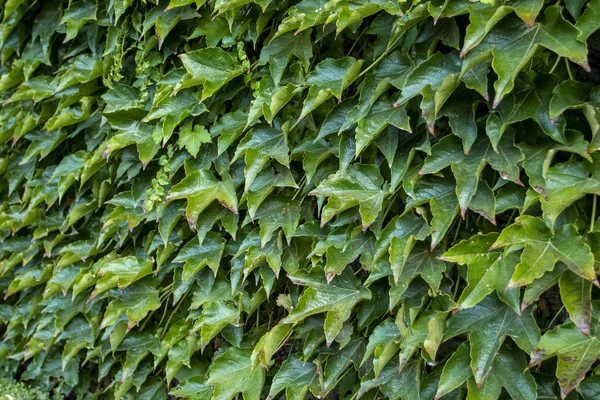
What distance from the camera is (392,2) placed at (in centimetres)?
167

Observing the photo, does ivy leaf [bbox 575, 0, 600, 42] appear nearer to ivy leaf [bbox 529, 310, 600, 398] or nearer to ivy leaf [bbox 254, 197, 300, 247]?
ivy leaf [bbox 529, 310, 600, 398]

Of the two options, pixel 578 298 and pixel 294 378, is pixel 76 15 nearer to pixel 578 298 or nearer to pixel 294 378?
pixel 294 378

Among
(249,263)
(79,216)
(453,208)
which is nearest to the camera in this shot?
(453,208)

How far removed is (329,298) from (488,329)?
458mm

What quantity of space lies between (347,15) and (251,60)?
0.58 meters

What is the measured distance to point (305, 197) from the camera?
2.03 metres

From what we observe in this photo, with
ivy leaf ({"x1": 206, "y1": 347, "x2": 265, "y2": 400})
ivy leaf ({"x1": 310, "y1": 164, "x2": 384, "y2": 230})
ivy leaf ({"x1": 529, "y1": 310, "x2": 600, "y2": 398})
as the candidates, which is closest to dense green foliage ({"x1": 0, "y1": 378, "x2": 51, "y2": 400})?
ivy leaf ({"x1": 206, "y1": 347, "x2": 265, "y2": 400})

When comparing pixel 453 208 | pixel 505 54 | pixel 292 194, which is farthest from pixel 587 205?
pixel 292 194

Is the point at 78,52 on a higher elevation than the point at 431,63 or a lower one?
lower

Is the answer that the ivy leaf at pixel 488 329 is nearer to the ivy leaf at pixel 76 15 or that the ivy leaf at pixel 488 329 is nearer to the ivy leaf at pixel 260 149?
the ivy leaf at pixel 260 149

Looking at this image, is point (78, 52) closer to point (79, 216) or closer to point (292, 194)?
point (79, 216)

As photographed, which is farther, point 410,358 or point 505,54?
point 410,358

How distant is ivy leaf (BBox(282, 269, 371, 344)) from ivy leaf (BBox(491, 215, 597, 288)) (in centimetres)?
49

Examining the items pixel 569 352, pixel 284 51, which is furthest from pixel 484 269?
pixel 284 51
